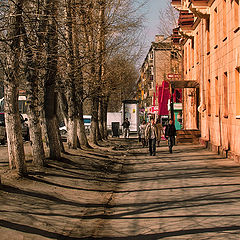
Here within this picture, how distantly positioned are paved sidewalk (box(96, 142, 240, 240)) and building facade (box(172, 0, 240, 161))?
143 inches

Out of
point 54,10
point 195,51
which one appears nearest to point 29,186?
point 54,10

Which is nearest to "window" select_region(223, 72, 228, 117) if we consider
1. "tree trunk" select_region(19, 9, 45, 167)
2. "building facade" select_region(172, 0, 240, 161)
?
"building facade" select_region(172, 0, 240, 161)

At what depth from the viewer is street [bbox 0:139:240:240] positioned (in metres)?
6.97

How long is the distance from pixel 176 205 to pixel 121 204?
3.96ft

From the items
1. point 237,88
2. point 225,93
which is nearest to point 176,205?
point 237,88

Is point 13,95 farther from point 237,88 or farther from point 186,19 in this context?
point 186,19

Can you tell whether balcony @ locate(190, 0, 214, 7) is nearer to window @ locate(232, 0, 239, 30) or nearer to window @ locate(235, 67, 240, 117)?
window @ locate(232, 0, 239, 30)

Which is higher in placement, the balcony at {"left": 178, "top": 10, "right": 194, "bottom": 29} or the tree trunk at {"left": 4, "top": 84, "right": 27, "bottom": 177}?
the balcony at {"left": 178, "top": 10, "right": 194, "bottom": 29}

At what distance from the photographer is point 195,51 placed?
31.2m

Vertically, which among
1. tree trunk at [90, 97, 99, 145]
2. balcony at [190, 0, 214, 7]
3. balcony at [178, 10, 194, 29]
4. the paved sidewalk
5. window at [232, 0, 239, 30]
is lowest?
the paved sidewalk

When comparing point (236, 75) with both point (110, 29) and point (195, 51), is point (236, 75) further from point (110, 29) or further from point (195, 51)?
point (195, 51)

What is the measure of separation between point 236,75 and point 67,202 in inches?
426

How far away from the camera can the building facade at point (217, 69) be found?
18.2 meters

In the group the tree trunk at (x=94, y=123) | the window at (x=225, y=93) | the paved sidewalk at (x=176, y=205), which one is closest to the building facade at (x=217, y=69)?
the window at (x=225, y=93)
